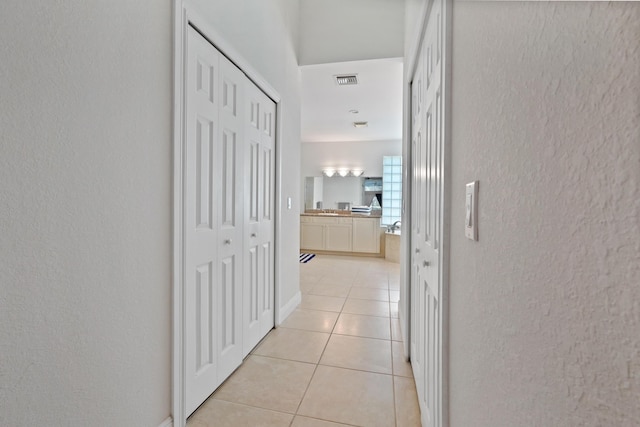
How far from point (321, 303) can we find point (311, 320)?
505mm

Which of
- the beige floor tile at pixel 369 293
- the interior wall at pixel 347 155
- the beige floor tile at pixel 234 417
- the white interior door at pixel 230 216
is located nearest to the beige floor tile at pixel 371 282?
the beige floor tile at pixel 369 293

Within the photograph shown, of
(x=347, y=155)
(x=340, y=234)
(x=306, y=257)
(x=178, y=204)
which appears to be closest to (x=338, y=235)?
(x=340, y=234)

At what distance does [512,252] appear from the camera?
507mm

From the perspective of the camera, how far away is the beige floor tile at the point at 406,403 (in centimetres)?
159

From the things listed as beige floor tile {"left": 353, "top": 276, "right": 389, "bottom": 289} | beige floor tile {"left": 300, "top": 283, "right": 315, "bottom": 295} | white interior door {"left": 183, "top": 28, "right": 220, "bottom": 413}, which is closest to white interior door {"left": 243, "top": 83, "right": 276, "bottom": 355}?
white interior door {"left": 183, "top": 28, "right": 220, "bottom": 413}

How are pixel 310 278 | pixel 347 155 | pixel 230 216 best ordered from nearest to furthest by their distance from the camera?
1. pixel 230 216
2. pixel 310 278
3. pixel 347 155

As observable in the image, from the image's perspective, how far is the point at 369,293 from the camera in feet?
12.7

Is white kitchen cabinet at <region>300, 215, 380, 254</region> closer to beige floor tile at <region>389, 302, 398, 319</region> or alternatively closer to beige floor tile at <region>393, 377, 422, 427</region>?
beige floor tile at <region>389, 302, 398, 319</region>

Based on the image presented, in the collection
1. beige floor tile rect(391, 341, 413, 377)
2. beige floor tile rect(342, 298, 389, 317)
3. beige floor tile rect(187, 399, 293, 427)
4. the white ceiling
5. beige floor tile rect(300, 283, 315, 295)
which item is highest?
the white ceiling

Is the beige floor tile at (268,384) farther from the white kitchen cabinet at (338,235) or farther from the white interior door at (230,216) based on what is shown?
the white kitchen cabinet at (338,235)

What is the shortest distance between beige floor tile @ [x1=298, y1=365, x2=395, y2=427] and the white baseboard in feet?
2.79

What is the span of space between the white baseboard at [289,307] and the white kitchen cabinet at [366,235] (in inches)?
131

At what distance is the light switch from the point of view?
0.68 m

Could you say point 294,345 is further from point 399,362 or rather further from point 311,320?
point 399,362
